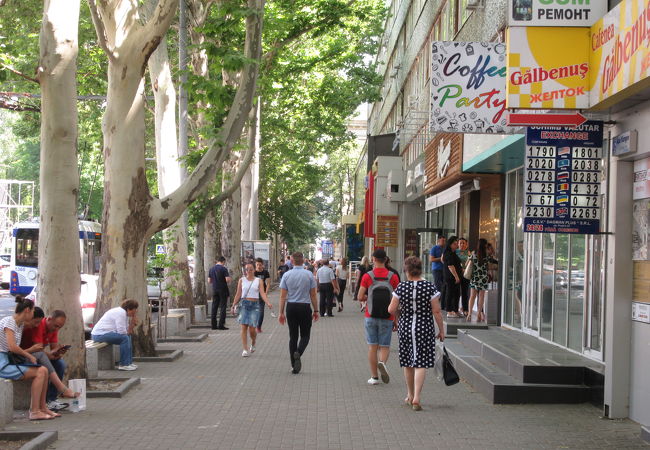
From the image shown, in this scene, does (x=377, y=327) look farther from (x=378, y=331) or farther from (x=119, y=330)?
(x=119, y=330)

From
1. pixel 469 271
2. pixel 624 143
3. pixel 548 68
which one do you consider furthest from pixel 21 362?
pixel 469 271

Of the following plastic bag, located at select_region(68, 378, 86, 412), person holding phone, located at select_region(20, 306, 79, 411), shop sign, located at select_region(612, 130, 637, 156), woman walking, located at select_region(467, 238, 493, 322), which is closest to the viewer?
shop sign, located at select_region(612, 130, 637, 156)

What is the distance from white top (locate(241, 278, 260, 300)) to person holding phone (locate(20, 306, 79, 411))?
19.8 feet

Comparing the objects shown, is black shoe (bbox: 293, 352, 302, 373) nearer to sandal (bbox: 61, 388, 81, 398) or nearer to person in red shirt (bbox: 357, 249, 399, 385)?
person in red shirt (bbox: 357, 249, 399, 385)

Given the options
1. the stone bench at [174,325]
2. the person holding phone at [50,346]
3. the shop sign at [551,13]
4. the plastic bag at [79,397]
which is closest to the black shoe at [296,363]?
the person holding phone at [50,346]

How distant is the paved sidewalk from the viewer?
8.37m

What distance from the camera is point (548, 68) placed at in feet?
31.1

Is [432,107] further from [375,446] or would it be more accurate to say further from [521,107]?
[375,446]

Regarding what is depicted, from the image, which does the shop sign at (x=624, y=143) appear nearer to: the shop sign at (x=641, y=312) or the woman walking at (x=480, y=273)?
the shop sign at (x=641, y=312)

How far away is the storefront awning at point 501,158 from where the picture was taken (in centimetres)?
1380

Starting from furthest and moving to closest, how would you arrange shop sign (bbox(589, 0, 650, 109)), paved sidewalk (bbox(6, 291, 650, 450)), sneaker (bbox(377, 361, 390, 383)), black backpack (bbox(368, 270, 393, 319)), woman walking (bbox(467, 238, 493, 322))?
woman walking (bbox(467, 238, 493, 322)) → sneaker (bbox(377, 361, 390, 383)) → black backpack (bbox(368, 270, 393, 319)) → paved sidewalk (bbox(6, 291, 650, 450)) → shop sign (bbox(589, 0, 650, 109))

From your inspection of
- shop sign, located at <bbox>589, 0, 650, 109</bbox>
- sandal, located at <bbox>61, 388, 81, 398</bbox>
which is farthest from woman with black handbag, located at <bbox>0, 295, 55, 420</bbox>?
shop sign, located at <bbox>589, 0, 650, 109</bbox>

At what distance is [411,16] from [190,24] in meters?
14.3

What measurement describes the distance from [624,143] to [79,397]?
6108mm
